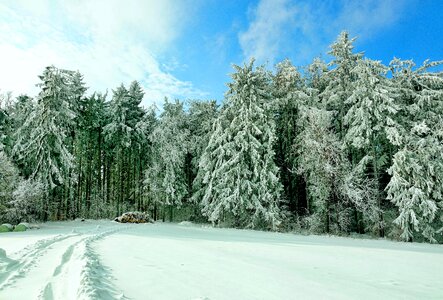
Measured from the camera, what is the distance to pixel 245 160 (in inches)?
973

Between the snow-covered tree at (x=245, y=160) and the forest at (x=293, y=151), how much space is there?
0.09 m

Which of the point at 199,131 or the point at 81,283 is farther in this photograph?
the point at 199,131

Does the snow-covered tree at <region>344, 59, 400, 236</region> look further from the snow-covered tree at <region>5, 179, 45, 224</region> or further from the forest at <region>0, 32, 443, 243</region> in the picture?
the snow-covered tree at <region>5, 179, 45, 224</region>

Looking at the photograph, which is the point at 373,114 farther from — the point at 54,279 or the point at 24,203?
the point at 24,203

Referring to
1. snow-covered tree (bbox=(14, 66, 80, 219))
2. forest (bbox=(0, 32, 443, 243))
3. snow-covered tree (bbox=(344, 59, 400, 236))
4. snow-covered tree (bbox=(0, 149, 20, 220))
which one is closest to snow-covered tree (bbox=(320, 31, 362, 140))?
forest (bbox=(0, 32, 443, 243))

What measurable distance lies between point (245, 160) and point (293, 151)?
4.47m

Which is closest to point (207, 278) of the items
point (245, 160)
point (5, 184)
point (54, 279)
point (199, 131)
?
point (54, 279)

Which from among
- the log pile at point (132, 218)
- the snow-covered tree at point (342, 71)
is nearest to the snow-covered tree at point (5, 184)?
the log pile at point (132, 218)

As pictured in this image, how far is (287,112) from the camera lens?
27.3 meters

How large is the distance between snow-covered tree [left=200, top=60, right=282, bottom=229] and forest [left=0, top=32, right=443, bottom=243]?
9 cm

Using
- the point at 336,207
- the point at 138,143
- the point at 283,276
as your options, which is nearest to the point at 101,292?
the point at 283,276

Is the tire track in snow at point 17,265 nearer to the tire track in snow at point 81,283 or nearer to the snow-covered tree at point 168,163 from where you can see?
the tire track in snow at point 81,283

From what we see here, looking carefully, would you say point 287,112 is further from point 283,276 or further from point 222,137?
point 283,276

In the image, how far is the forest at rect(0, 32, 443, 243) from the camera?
20.6 meters
